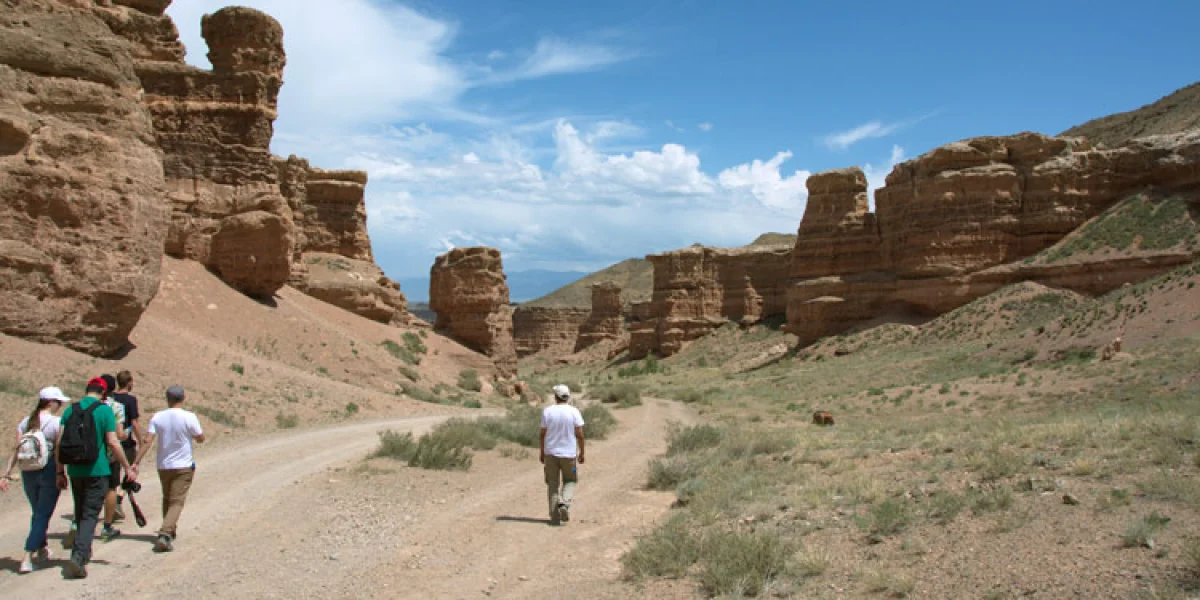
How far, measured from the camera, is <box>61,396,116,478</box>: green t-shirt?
7.49 m

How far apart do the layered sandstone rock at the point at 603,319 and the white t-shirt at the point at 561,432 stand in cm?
6464

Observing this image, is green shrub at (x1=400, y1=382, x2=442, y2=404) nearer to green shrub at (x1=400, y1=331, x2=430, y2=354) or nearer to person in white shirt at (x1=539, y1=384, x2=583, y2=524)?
green shrub at (x1=400, y1=331, x2=430, y2=354)

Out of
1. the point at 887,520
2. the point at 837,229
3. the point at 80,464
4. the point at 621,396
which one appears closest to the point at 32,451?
the point at 80,464

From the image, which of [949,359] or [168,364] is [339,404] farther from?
[949,359]

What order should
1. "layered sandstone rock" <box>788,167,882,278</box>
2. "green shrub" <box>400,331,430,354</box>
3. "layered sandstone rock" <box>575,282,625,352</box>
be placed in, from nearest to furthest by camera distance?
1. "green shrub" <box>400,331,430,354</box>
2. "layered sandstone rock" <box>788,167,882,278</box>
3. "layered sandstone rock" <box>575,282,625,352</box>

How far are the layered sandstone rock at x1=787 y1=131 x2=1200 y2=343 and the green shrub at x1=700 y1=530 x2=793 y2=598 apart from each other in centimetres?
3600

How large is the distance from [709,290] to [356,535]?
177 ft

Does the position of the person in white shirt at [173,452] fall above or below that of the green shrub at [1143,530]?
above

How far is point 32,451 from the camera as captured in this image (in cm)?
727

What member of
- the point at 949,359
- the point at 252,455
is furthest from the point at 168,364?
the point at 949,359

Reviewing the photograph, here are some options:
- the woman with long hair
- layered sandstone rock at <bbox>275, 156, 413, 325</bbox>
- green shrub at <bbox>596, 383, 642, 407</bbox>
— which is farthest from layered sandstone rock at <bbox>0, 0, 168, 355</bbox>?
green shrub at <bbox>596, 383, 642, 407</bbox>

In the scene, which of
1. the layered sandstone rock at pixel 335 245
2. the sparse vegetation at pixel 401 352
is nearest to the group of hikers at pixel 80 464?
the sparse vegetation at pixel 401 352

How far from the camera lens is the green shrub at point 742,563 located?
6730 mm

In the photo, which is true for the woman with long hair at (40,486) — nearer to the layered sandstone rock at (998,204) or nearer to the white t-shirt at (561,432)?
the white t-shirt at (561,432)
